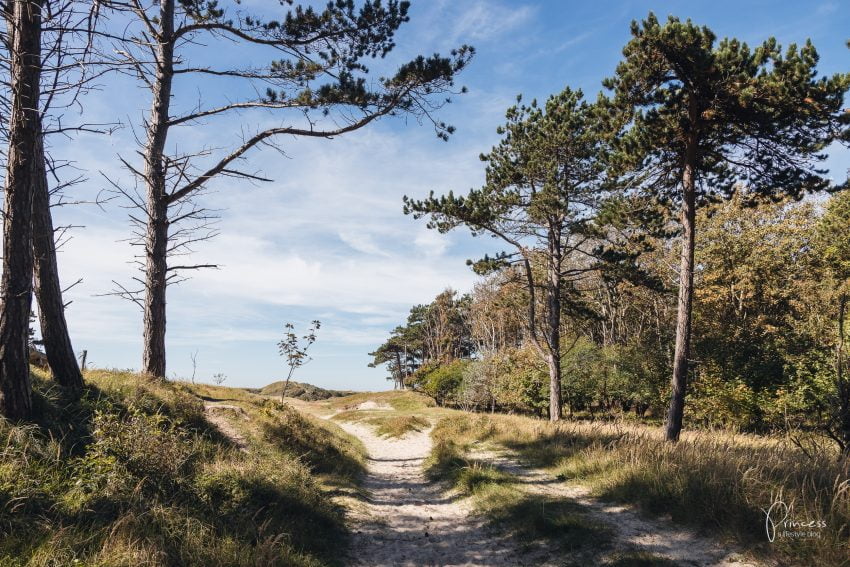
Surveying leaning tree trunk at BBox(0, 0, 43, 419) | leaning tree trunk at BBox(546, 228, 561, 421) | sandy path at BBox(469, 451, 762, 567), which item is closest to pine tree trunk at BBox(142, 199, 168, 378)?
leaning tree trunk at BBox(0, 0, 43, 419)

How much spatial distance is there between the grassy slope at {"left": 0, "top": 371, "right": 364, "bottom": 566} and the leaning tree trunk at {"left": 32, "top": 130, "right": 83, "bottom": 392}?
0.38 meters

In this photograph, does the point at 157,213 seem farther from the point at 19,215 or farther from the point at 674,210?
the point at 674,210

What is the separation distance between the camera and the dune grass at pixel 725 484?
4562mm

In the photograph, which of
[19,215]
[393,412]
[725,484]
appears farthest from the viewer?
[393,412]

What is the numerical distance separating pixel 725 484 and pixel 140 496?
7.15m

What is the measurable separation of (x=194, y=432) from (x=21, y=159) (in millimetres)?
5074

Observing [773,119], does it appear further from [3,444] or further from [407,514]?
[3,444]

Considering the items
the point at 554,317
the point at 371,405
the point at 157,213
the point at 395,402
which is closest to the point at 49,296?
the point at 157,213

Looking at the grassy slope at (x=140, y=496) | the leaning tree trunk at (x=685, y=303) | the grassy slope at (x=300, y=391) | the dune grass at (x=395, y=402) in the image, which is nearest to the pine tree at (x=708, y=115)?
the leaning tree trunk at (x=685, y=303)

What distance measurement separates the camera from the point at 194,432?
8.12 m

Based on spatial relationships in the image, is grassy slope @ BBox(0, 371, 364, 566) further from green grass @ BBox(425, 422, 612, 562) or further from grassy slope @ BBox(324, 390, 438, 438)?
grassy slope @ BBox(324, 390, 438, 438)

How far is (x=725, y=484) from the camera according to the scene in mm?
5891

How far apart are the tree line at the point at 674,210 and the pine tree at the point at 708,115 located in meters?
0.04

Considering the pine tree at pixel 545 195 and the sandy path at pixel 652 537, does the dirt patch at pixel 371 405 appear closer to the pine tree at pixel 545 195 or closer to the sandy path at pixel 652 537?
the pine tree at pixel 545 195
